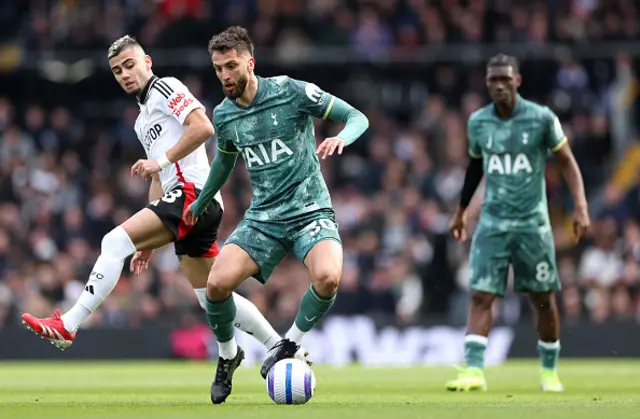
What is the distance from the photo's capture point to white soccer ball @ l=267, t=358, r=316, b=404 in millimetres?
8594

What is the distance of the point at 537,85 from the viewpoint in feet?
72.6

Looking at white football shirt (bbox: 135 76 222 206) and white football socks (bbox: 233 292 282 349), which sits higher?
white football shirt (bbox: 135 76 222 206)

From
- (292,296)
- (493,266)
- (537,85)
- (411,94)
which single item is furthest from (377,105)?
(493,266)

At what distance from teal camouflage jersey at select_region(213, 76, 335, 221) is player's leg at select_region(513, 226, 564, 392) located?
264cm

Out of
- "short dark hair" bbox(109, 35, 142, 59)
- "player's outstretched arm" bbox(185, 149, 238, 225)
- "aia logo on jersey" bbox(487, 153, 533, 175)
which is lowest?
"player's outstretched arm" bbox(185, 149, 238, 225)

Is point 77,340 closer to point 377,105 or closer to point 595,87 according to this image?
point 377,105

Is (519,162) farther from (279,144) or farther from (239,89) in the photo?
(239,89)

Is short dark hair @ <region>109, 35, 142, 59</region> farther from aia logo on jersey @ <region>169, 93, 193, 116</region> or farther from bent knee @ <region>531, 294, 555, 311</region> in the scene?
bent knee @ <region>531, 294, 555, 311</region>

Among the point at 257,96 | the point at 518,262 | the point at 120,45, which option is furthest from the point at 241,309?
the point at 518,262

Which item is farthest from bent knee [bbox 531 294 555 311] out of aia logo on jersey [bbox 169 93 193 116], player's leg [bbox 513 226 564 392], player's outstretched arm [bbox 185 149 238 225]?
aia logo on jersey [bbox 169 93 193 116]

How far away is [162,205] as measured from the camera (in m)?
9.91

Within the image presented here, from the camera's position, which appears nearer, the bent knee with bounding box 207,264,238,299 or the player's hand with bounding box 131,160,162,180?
the bent knee with bounding box 207,264,238,299

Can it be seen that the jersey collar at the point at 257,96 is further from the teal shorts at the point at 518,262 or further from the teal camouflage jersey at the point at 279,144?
the teal shorts at the point at 518,262

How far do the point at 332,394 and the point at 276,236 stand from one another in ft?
5.87
